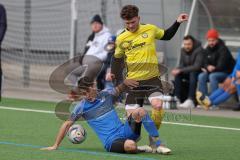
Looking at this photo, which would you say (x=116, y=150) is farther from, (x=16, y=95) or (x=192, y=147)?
(x=16, y=95)

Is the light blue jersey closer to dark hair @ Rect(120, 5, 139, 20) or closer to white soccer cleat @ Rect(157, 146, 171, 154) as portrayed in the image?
white soccer cleat @ Rect(157, 146, 171, 154)

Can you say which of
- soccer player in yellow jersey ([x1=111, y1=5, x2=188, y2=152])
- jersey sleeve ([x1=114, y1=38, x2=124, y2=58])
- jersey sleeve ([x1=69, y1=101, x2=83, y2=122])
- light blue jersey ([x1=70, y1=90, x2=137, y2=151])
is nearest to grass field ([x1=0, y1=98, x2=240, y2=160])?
light blue jersey ([x1=70, y1=90, x2=137, y2=151])

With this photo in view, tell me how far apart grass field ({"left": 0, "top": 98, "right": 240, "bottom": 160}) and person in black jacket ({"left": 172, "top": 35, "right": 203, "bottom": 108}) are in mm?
1817

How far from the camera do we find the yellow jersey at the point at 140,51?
9883 millimetres

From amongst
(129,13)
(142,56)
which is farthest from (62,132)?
(129,13)

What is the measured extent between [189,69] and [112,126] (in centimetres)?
662

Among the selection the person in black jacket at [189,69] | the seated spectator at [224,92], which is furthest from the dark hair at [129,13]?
the person in black jacket at [189,69]

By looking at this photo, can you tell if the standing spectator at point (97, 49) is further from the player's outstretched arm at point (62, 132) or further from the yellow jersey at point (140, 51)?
the player's outstretched arm at point (62, 132)

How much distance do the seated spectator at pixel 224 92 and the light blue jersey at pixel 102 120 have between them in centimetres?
579

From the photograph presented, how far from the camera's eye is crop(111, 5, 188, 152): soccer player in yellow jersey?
988 centimetres

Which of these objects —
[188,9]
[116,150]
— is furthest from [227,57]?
[116,150]

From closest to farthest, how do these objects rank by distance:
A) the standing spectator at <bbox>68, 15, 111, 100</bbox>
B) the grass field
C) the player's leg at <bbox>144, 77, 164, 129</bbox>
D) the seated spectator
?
the grass field, the player's leg at <bbox>144, 77, 164, 129</bbox>, the seated spectator, the standing spectator at <bbox>68, 15, 111, 100</bbox>

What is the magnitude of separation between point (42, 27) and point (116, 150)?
10.5 m

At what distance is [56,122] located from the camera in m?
13.1
